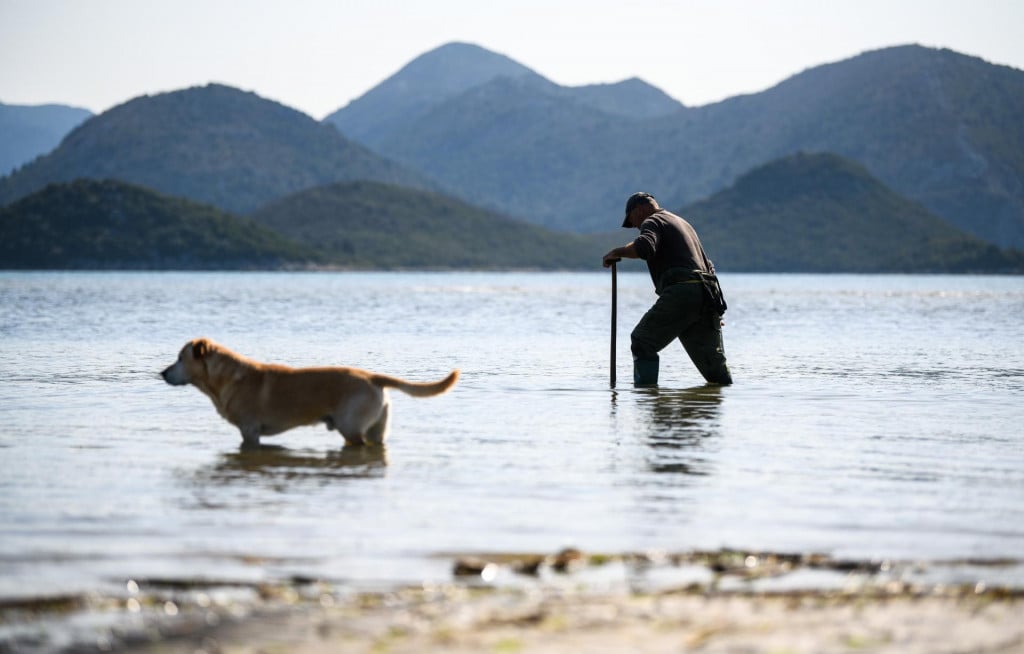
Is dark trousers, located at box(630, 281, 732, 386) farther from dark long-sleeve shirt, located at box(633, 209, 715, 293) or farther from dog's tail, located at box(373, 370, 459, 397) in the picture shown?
dog's tail, located at box(373, 370, 459, 397)

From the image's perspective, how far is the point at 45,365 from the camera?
2067 centimetres

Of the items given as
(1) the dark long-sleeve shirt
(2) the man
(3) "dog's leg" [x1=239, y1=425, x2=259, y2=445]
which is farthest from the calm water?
(1) the dark long-sleeve shirt

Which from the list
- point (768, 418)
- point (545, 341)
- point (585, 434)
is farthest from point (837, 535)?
point (545, 341)

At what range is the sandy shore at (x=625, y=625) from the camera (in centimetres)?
524

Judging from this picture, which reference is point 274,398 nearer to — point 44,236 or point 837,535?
point 837,535

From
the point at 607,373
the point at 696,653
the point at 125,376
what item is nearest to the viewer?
the point at 696,653

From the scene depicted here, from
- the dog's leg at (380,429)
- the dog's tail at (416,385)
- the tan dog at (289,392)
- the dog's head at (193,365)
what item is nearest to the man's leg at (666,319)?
the dog's leg at (380,429)

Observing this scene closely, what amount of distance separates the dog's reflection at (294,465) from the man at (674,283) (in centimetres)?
614

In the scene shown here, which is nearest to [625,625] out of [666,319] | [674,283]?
[666,319]

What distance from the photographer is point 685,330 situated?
17172mm

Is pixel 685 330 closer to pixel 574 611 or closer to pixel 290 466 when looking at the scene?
pixel 290 466

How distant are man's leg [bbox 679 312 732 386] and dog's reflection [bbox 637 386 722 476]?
0.62 feet

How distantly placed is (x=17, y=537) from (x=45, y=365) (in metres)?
13.9

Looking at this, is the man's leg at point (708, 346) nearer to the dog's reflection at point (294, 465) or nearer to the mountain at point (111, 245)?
the dog's reflection at point (294, 465)
